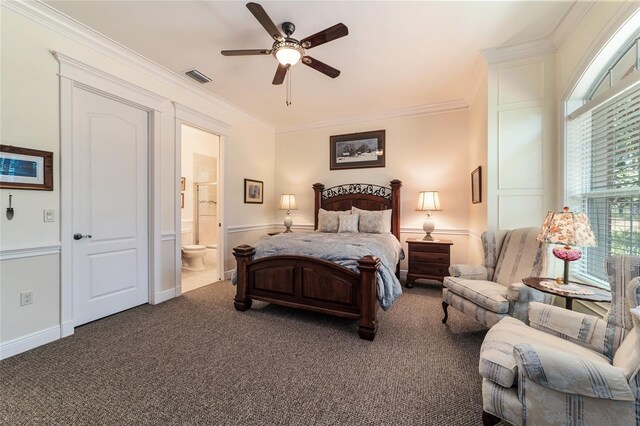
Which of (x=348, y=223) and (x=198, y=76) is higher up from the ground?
(x=198, y=76)

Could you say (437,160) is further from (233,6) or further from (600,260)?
(233,6)

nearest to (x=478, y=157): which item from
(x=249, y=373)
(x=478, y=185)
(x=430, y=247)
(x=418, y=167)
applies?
(x=478, y=185)

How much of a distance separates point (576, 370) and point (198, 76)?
425cm

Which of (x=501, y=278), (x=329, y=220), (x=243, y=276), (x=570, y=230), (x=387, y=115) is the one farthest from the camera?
(x=387, y=115)

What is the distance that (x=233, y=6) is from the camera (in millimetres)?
2227

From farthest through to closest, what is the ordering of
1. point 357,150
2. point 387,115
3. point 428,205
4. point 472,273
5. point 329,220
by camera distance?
point 357,150, point 387,115, point 329,220, point 428,205, point 472,273

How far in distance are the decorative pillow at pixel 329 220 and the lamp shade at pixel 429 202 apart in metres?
1.17

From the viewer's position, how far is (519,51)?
2.77 meters

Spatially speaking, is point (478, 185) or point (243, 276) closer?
point (243, 276)

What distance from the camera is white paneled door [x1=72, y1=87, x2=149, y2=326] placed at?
2590 mm

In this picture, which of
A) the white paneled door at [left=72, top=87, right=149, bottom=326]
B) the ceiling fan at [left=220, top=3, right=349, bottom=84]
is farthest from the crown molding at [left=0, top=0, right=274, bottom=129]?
the ceiling fan at [left=220, top=3, right=349, bottom=84]

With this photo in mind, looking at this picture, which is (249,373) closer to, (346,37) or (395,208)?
(346,37)

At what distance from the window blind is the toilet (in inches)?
212

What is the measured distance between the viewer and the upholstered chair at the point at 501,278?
208cm
